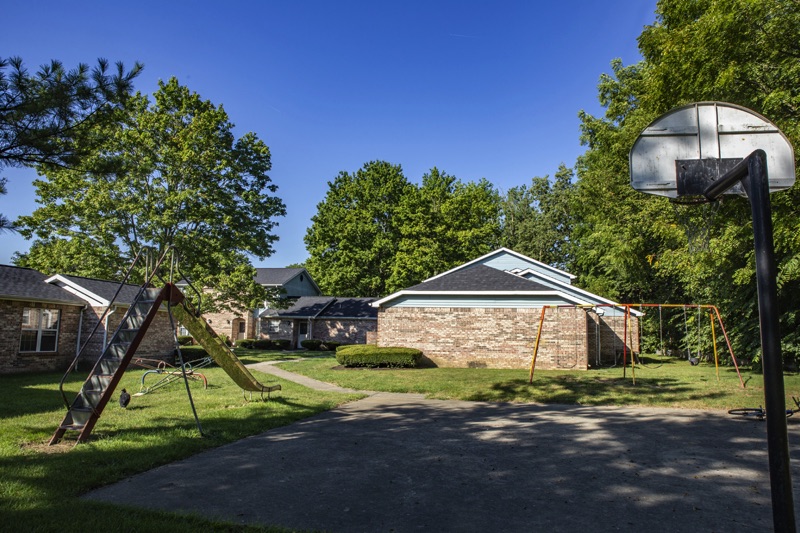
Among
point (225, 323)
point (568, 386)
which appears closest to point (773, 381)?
point (568, 386)

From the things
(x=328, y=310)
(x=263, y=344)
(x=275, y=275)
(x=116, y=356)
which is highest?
(x=275, y=275)

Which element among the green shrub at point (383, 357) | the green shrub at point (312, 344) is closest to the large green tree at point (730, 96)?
the green shrub at point (383, 357)

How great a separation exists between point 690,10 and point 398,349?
1529 centimetres

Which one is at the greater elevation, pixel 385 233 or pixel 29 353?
pixel 385 233

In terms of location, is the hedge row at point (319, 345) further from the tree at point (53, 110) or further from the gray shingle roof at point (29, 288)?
the tree at point (53, 110)

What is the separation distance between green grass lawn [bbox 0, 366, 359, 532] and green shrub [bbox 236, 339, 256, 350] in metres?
22.4

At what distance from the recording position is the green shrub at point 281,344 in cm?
3694

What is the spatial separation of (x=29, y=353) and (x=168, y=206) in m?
9.08

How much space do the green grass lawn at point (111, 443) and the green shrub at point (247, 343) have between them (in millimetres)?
22426

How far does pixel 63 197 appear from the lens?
2461 centimetres

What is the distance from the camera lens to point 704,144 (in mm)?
4066

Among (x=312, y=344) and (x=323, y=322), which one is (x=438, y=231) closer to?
(x=323, y=322)

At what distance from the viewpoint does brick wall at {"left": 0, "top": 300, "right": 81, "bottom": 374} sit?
1714cm

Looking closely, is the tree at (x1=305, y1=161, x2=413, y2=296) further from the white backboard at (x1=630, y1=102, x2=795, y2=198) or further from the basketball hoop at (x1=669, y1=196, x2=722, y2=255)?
the white backboard at (x1=630, y1=102, x2=795, y2=198)
